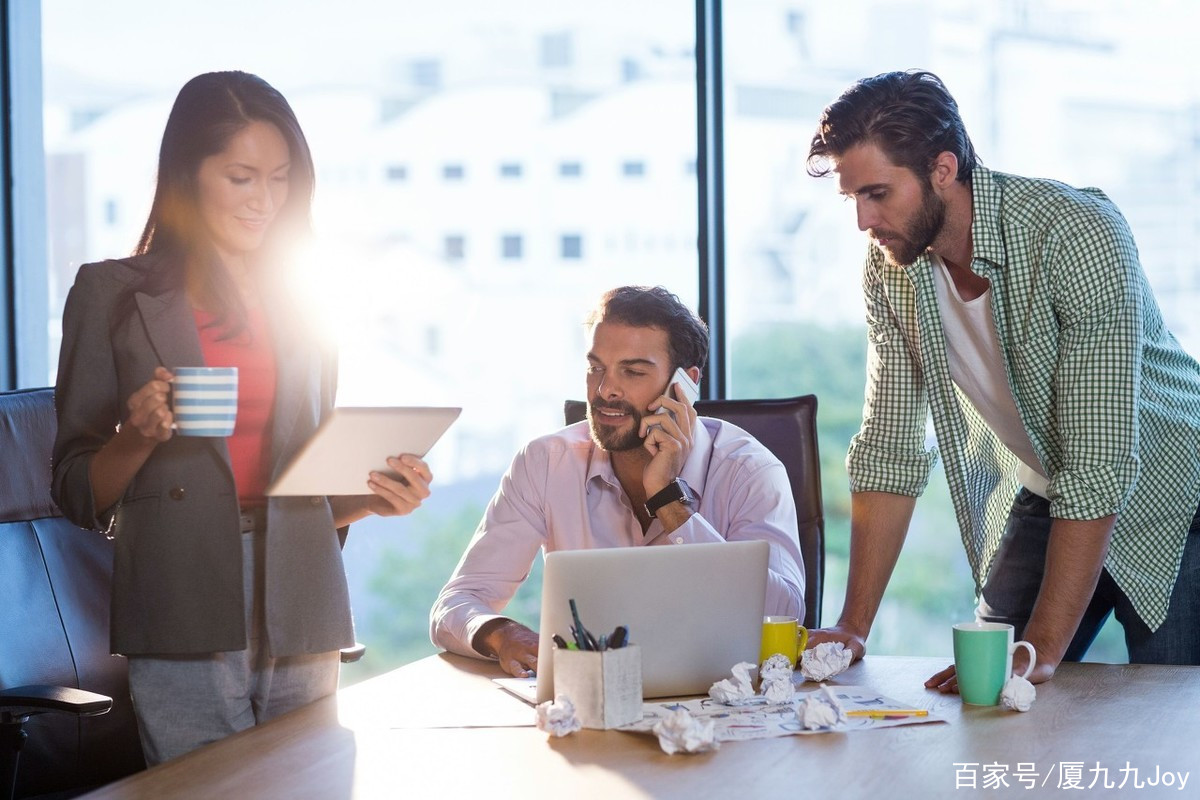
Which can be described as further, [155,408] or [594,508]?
[594,508]

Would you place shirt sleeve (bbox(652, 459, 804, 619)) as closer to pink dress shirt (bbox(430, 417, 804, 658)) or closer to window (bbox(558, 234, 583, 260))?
pink dress shirt (bbox(430, 417, 804, 658))

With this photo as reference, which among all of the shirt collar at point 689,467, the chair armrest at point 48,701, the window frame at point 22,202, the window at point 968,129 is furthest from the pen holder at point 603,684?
the window frame at point 22,202

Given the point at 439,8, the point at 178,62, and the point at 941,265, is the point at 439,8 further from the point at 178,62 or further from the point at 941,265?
the point at 941,265

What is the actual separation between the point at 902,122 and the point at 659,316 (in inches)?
24.6

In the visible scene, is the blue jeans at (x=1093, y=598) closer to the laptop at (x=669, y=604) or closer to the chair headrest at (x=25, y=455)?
the laptop at (x=669, y=604)

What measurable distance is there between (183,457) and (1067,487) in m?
1.25

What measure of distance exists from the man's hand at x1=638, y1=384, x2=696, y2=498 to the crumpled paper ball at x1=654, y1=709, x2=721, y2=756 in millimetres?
882

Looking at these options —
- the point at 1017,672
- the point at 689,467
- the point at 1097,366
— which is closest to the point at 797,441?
the point at 689,467

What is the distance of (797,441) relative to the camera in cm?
247

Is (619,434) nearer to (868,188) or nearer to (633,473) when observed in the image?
(633,473)

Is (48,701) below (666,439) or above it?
below

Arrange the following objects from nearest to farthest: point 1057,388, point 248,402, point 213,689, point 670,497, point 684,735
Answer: point 684,735 < point 213,689 < point 248,402 < point 1057,388 < point 670,497

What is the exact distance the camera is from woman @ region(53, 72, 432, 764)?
5.45 ft

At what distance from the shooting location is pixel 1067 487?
5.77 ft
